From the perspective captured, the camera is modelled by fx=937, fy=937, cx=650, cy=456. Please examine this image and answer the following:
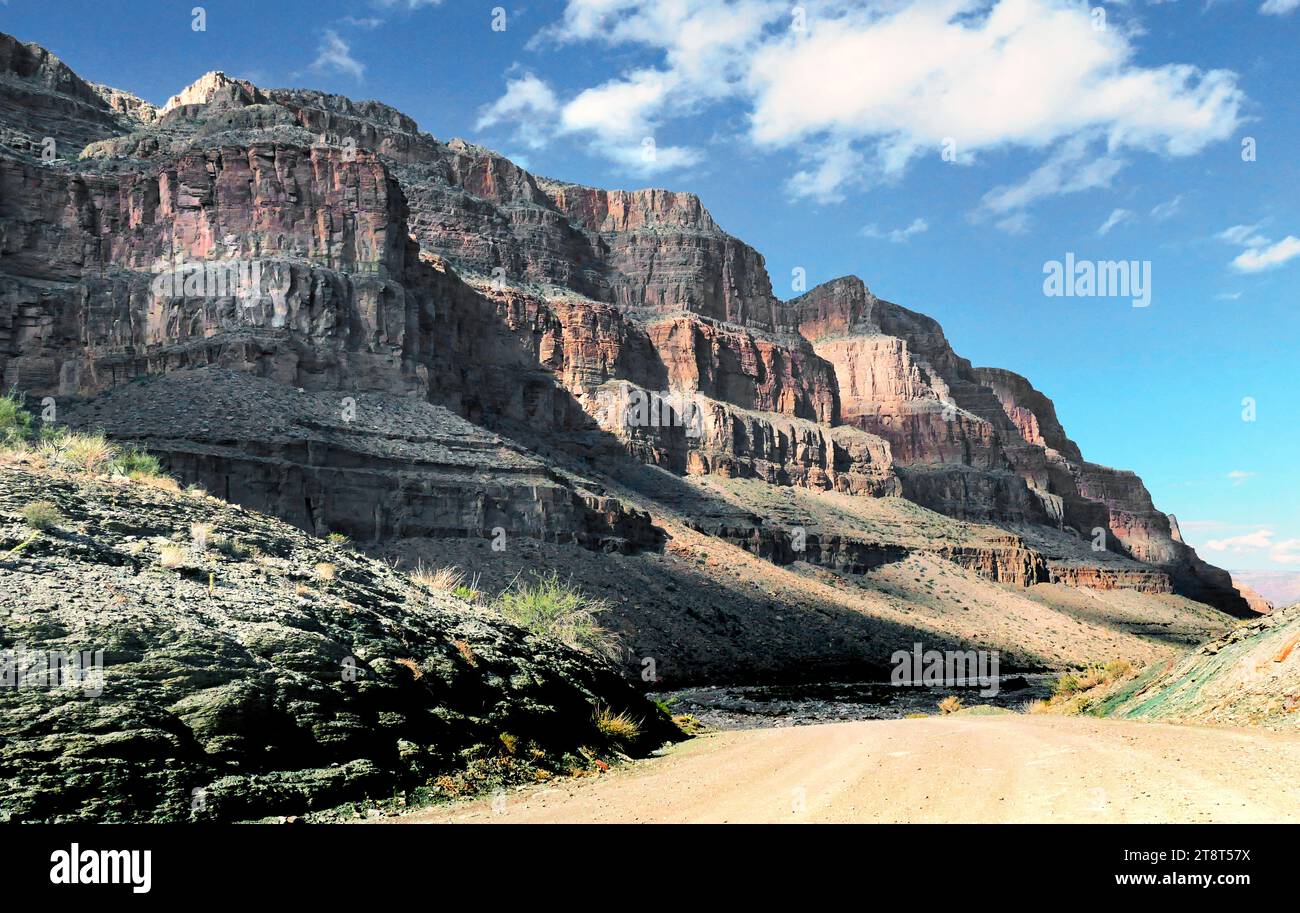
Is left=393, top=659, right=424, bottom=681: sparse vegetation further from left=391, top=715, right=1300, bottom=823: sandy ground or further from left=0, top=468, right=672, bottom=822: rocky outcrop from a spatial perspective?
left=391, top=715, right=1300, bottom=823: sandy ground

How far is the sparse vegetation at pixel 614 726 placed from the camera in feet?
43.2

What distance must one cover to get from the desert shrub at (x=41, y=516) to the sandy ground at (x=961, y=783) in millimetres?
5501

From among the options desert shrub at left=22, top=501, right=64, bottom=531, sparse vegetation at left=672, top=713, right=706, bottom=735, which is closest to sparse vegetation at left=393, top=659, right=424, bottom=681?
desert shrub at left=22, top=501, right=64, bottom=531

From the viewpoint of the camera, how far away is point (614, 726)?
13344 mm

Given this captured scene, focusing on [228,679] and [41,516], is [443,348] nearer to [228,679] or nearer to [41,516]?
[41,516]

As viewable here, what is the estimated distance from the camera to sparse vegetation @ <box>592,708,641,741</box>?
1318 cm

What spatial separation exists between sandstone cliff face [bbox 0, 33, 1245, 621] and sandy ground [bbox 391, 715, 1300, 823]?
1691 inches

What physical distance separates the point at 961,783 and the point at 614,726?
19.3 feet

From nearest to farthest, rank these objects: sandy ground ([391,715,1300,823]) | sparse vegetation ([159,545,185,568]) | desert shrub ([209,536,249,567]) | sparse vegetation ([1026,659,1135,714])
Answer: sandy ground ([391,715,1300,823]) → sparse vegetation ([159,545,185,568]) → desert shrub ([209,536,249,567]) → sparse vegetation ([1026,659,1135,714])

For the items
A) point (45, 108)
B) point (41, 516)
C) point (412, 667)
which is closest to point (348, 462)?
point (41, 516)

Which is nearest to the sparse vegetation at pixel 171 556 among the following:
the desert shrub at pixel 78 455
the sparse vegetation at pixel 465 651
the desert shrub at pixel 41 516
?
the desert shrub at pixel 41 516

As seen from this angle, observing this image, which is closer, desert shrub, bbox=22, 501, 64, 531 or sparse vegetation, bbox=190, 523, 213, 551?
desert shrub, bbox=22, 501, 64, 531
